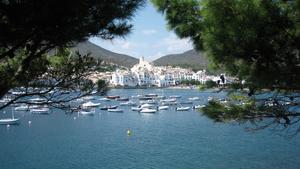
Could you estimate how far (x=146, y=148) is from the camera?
2414cm

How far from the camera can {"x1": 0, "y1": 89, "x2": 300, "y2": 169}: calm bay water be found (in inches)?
778

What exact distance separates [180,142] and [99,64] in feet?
73.1

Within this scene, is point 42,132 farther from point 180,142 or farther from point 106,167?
point 106,167

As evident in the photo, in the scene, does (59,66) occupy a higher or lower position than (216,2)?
lower

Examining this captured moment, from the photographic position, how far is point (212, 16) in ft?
12.0

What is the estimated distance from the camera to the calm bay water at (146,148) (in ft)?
64.8

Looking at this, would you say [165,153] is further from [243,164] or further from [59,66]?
[59,66]

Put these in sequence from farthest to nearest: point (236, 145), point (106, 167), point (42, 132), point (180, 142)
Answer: point (42, 132) → point (180, 142) → point (236, 145) → point (106, 167)

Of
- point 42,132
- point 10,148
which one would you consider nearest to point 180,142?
point 10,148

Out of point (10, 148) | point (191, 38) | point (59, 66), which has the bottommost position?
point (10, 148)

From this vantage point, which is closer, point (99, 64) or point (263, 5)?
point (263, 5)

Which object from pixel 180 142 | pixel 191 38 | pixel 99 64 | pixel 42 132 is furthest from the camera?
pixel 42 132

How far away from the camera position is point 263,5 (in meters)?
3.68

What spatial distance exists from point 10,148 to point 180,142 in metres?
10.3
